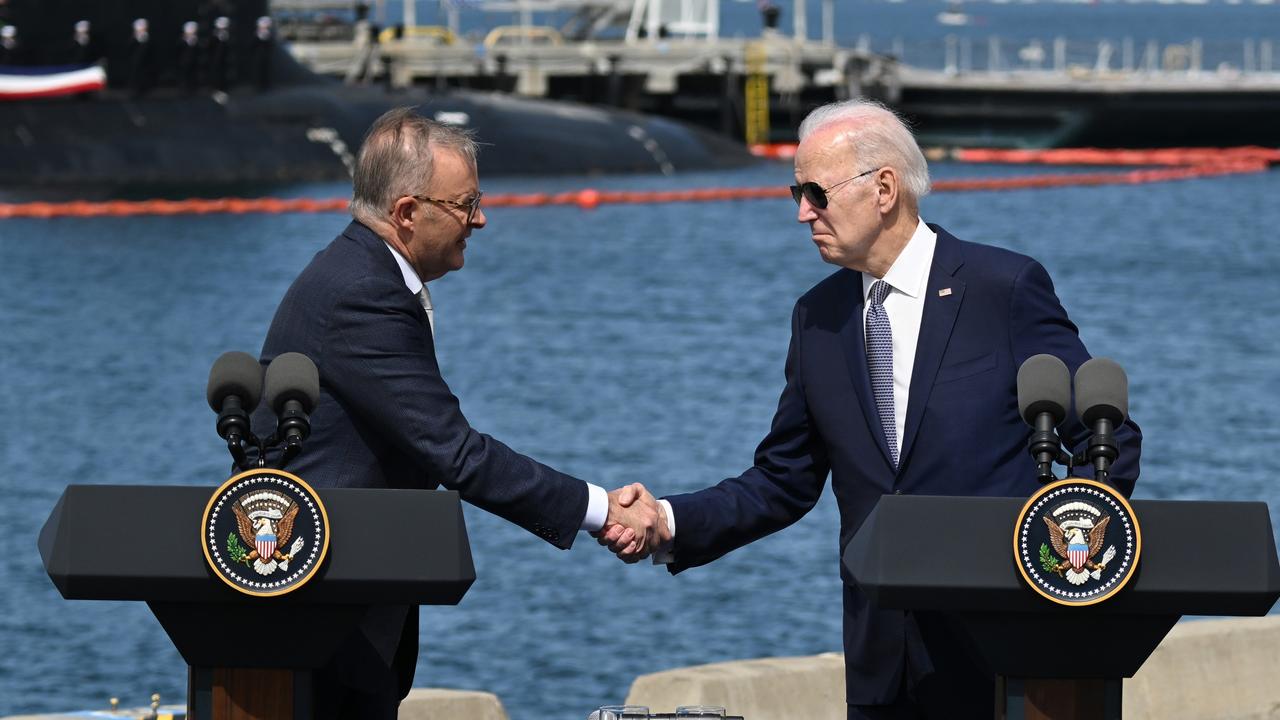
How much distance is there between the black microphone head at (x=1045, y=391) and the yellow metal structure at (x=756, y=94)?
176 ft

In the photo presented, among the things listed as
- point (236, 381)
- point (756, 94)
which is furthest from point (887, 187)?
point (756, 94)

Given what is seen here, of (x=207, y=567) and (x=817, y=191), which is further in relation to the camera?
(x=817, y=191)

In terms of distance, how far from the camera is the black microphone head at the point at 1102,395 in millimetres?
4266

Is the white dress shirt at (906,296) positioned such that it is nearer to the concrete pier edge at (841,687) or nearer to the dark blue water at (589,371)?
the concrete pier edge at (841,687)

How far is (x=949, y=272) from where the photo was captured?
5.37 meters

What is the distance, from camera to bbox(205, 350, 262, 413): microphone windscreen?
14.5ft

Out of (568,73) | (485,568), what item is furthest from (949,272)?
(568,73)

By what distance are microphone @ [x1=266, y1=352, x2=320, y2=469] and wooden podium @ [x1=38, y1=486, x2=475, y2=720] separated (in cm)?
19

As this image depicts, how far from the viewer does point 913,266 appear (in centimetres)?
543

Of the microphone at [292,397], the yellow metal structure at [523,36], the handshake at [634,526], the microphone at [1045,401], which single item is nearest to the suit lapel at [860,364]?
the handshake at [634,526]

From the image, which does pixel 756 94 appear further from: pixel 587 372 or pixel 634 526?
pixel 634 526

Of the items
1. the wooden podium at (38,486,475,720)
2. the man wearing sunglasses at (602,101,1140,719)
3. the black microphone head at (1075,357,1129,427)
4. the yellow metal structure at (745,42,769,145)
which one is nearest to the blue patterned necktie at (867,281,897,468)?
the man wearing sunglasses at (602,101,1140,719)

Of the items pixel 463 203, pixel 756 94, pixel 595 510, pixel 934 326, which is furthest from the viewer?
pixel 756 94

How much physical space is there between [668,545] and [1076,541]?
2065 mm
